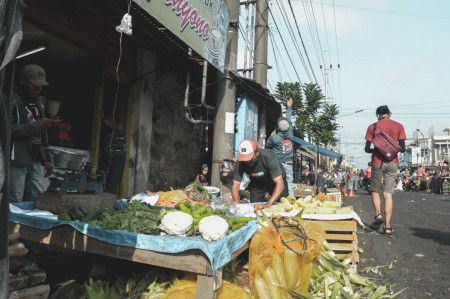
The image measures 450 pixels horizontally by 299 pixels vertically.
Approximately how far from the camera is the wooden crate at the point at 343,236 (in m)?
3.82

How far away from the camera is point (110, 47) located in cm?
645

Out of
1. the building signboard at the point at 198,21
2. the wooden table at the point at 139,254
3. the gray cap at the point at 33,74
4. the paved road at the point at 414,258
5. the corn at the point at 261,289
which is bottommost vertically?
the paved road at the point at 414,258

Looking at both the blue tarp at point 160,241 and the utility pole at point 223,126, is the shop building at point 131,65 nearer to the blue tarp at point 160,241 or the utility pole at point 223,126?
the utility pole at point 223,126

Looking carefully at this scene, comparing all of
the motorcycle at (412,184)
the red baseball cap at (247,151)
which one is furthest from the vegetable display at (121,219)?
the motorcycle at (412,184)

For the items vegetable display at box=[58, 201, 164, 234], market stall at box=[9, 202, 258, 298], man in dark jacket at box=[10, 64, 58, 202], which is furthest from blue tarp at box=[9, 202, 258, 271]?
man in dark jacket at box=[10, 64, 58, 202]

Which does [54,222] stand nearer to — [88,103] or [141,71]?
[88,103]

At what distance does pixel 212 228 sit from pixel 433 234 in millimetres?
5704

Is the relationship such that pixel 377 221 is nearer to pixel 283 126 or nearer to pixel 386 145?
pixel 386 145

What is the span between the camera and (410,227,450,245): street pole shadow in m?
5.71

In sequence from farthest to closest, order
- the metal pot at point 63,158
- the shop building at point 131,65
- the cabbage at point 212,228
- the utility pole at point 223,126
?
the utility pole at point 223,126 → the shop building at point 131,65 → the metal pot at point 63,158 → the cabbage at point 212,228

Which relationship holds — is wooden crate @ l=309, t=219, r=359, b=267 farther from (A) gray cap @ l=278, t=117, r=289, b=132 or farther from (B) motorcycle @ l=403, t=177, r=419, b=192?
(B) motorcycle @ l=403, t=177, r=419, b=192

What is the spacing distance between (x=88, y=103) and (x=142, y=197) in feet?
9.24

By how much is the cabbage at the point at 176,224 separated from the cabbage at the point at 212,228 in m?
0.12

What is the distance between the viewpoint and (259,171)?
522 cm
